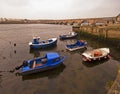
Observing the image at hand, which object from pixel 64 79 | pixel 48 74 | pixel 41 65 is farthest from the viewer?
pixel 41 65

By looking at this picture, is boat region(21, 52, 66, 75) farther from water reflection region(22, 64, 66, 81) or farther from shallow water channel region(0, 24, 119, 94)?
shallow water channel region(0, 24, 119, 94)

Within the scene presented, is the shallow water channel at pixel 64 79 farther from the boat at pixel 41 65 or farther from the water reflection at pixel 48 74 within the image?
the boat at pixel 41 65

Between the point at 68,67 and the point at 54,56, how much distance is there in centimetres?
250

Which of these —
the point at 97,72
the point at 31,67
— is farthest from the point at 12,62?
the point at 97,72

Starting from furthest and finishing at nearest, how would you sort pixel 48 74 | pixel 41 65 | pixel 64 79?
1. pixel 41 65
2. pixel 48 74
3. pixel 64 79

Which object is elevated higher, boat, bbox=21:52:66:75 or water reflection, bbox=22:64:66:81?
boat, bbox=21:52:66:75

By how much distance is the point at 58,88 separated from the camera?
13508 millimetres

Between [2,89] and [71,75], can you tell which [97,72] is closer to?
[71,75]

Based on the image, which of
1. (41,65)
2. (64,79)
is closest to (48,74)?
(41,65)

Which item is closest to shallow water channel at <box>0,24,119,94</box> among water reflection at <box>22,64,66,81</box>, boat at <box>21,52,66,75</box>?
water reflection at <box>22,64,66,81</box>

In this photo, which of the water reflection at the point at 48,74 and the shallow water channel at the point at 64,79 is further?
the water reflection at the point at 48,74

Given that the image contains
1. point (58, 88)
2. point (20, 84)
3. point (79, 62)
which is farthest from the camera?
point (79, 62)

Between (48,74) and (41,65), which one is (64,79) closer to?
(48,74)

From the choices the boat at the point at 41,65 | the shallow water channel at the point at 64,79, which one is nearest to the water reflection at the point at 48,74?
the shallow water channel at the point at 64,79
